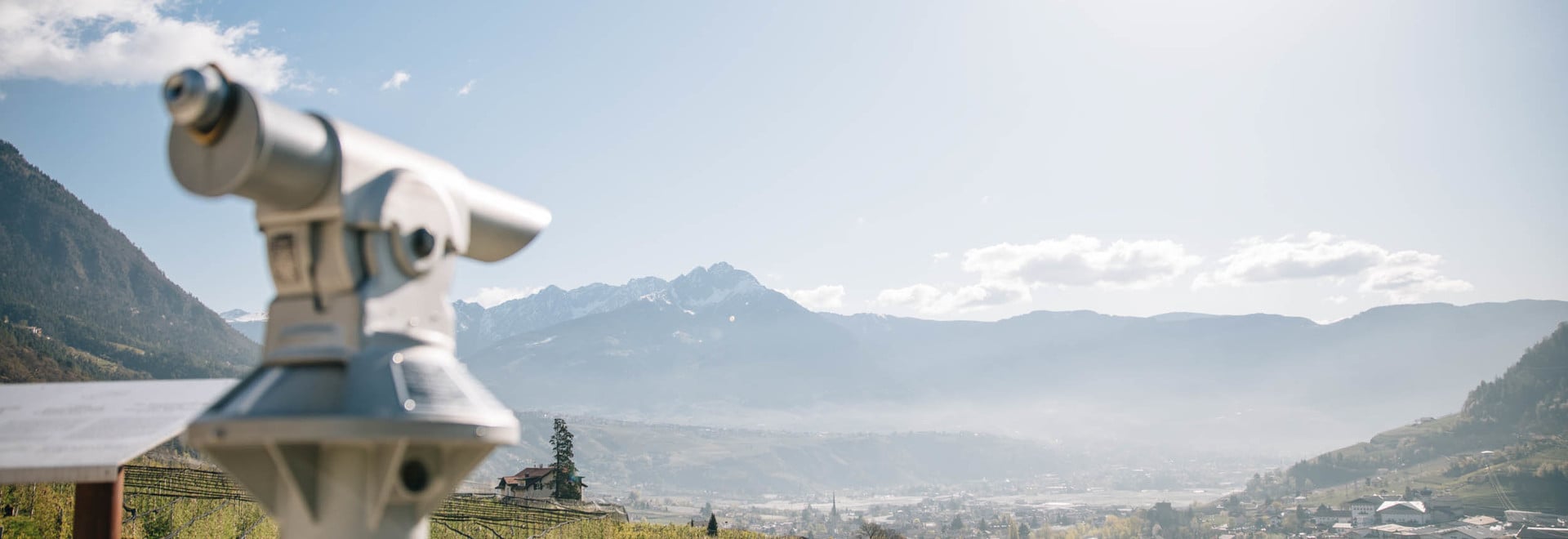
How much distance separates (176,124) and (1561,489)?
19874 cm

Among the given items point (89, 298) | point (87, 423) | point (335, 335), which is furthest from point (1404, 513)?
point (89, 298)

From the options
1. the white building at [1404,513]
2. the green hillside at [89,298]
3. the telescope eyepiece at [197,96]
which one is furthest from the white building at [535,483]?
the white building at [1404,513]

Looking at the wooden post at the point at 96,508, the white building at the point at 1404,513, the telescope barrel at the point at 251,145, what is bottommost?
the white building at the point at 1404,513

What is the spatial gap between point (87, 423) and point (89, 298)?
172 meters

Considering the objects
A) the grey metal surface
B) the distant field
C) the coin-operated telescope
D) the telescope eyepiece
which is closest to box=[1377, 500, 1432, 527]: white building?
the distant field

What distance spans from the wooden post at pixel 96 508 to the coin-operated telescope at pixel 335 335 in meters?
4.45

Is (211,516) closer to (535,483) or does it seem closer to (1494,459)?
(535,483)

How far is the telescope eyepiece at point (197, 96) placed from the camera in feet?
11.3

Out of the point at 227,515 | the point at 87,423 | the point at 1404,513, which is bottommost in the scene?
the point at 1404,513

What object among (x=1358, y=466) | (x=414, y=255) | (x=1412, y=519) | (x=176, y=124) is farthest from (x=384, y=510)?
(x=1358, y=466)

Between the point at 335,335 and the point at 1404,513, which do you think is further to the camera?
the point at 1404,513

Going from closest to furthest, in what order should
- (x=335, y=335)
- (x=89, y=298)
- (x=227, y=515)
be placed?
1. (x=335, y=335)
2. (x=227, y=515)
3. (x=89, y=298)

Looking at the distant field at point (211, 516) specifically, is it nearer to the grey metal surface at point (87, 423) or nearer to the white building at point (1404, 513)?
the grey metal surface at point (87, 423)

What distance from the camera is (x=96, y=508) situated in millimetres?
7305
